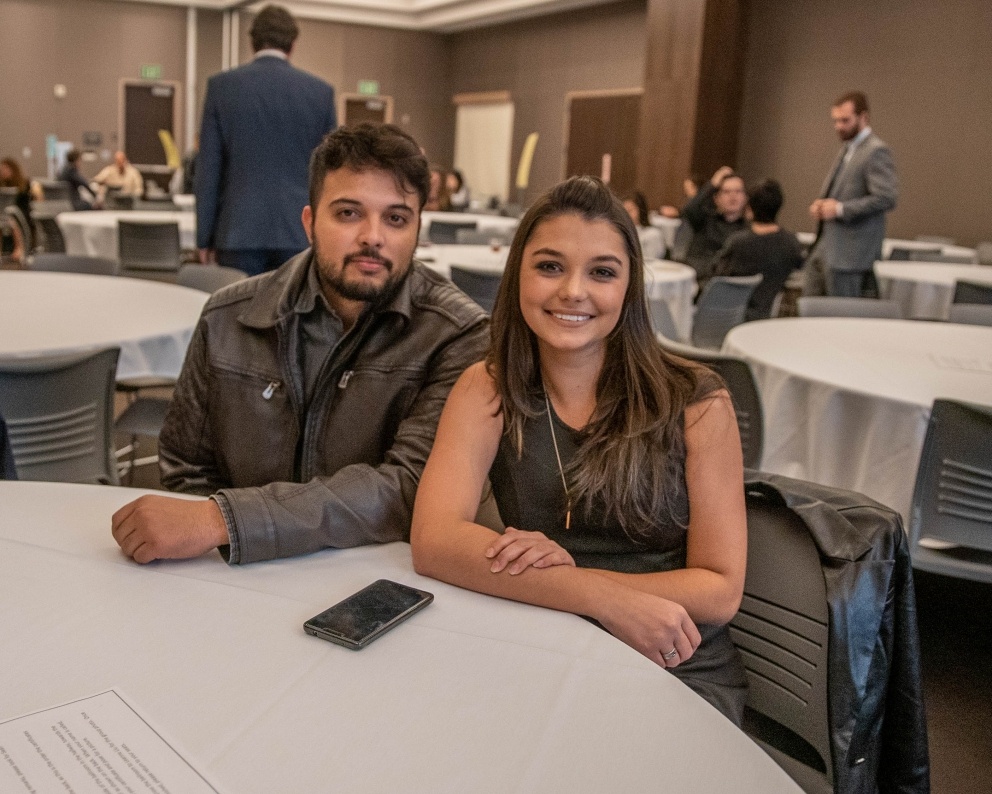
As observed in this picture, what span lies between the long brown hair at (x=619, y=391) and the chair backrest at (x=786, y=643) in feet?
0.50

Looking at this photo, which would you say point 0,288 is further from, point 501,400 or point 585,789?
point 585,789

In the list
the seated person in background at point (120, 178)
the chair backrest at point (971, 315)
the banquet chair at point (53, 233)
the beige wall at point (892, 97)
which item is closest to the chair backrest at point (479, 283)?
the chair backrest at point (971, 315)

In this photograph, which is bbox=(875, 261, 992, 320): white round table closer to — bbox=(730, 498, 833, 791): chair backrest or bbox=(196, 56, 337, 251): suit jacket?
bbox=(196, 56, 337, 251): suit jacket

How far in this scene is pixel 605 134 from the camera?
13922 millimetres

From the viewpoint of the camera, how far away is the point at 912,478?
8.09ft

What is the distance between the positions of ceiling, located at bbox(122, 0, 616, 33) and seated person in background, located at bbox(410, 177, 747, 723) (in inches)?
527

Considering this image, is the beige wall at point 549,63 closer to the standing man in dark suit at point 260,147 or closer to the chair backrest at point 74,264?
the standing man in dark suit at point 260,147

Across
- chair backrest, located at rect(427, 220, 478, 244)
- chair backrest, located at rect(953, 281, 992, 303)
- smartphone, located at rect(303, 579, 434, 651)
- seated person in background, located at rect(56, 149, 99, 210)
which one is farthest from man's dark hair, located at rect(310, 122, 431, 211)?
seated person in background, located at rect(56, 149, 99, 210)

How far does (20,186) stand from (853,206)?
29.4 ft

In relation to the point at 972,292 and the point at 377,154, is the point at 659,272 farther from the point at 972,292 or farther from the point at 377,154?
the point at 377,154

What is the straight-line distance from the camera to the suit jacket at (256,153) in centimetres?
404

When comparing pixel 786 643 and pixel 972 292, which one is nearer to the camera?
pixel 786 643

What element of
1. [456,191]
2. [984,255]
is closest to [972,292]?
[984,255]

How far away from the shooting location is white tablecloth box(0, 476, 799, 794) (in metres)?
0.84
